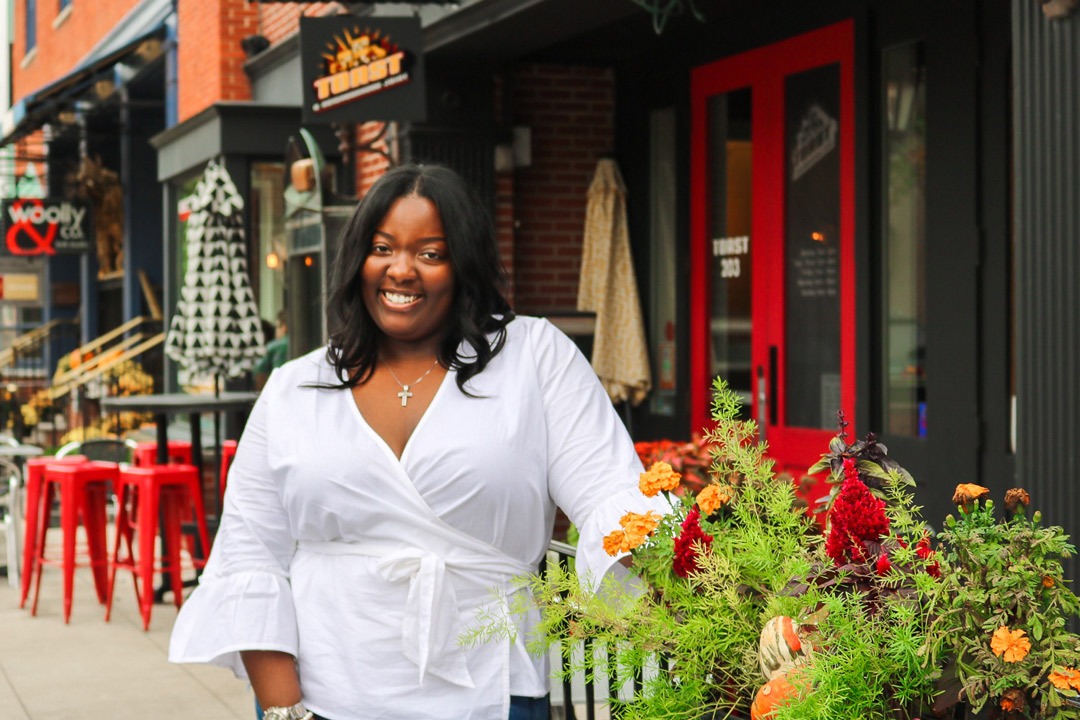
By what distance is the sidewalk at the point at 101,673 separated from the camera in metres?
6.52

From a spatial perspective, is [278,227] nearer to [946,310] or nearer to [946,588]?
[946,310]

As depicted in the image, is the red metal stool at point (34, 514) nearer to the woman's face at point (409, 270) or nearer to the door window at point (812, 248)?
the door window at point (812, 248)

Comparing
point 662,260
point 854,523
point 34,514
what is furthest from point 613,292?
point 854,523

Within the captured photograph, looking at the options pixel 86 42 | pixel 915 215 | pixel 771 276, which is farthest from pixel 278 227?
pixel 86 42

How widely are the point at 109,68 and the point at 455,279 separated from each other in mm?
15728

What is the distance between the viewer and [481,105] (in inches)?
396

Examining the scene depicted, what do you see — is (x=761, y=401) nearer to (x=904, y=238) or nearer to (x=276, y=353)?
(x=904, y=238)

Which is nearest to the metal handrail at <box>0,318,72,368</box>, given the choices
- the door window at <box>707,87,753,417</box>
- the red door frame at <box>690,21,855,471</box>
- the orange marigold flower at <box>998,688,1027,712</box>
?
the red door frame at <box>690,21,855,471</box>

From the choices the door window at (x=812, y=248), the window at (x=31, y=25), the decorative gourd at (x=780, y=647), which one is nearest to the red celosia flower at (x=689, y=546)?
the decorative gourd at (x=780, y=647)

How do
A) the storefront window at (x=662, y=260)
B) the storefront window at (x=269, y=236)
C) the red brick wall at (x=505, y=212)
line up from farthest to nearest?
the storefront window at (x=269, y=236) → the red brick wall at (x=505, y=212) → the storefront window at (x=662, y=260)

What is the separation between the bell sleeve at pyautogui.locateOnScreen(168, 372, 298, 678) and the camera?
8.09 feet

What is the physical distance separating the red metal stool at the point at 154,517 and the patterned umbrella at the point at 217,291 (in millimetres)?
1210

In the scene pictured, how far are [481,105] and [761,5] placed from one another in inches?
84.6

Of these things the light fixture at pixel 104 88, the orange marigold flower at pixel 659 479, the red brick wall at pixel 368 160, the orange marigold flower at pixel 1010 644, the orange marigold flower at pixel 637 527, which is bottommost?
the orange marigold flower at pixel 1010 644
